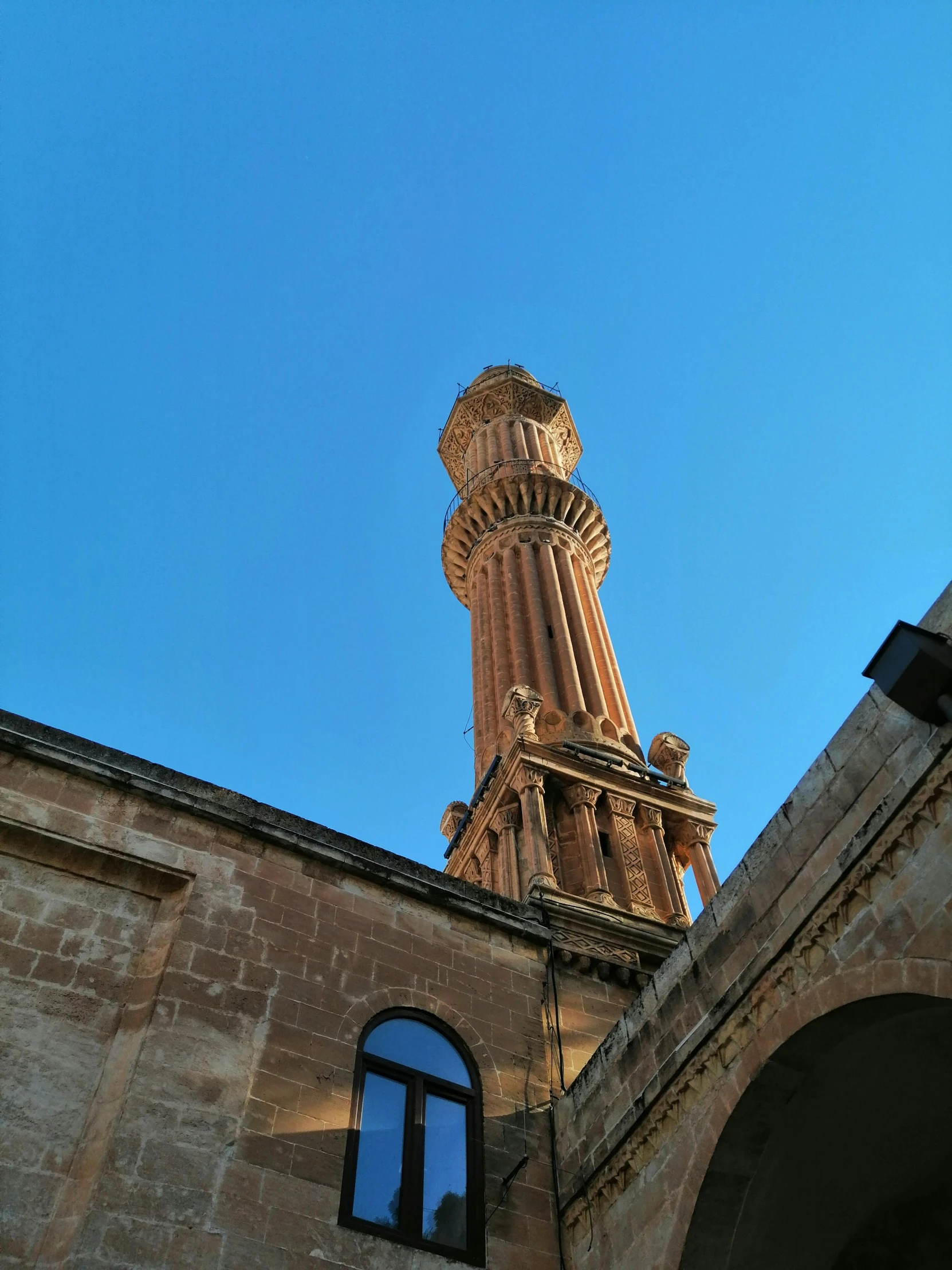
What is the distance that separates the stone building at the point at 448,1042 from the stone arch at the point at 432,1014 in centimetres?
3

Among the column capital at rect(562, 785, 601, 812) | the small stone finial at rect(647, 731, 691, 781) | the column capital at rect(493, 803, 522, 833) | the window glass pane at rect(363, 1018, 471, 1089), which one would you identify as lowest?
the window glass pane at rect(363, 1018, 471, 1089)

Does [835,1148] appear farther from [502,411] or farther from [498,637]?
[502,411]

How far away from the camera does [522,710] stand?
64.0ft

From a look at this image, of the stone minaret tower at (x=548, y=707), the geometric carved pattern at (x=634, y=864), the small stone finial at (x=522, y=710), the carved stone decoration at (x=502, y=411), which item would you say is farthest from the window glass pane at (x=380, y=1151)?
the carved stone decoration at (x=502, y=411)

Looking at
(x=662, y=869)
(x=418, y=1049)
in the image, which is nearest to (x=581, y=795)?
(x=662, y=869)

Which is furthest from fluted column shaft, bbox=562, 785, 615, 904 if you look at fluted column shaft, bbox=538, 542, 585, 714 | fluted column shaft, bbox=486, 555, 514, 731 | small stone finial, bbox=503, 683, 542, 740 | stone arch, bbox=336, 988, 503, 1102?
stone arch, bbox=336, 988, 503, 1102

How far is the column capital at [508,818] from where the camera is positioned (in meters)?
17.7

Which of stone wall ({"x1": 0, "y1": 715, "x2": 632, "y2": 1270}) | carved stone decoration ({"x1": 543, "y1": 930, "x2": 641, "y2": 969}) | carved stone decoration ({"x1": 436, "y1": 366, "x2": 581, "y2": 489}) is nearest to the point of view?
stone wall ({"x1": 0, "y1": 715, "x2": 632, "y2": 1270})

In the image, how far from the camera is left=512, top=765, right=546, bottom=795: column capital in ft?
57.5

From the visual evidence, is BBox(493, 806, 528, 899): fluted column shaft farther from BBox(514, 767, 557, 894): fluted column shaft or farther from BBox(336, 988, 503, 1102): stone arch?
BBox(336, 988, 503, 1102): stone arch

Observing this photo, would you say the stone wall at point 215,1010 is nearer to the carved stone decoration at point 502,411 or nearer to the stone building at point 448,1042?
the stone building at point 448,1042

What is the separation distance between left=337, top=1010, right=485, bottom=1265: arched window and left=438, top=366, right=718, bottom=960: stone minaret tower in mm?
2991

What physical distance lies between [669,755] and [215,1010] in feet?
40.7

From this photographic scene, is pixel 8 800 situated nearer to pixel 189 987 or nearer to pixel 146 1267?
pixel 189 987
